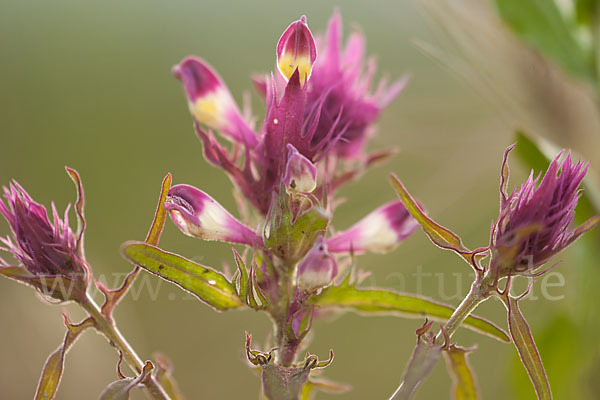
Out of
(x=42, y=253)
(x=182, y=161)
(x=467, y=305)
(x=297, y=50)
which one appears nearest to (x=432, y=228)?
(x=467, y=305)

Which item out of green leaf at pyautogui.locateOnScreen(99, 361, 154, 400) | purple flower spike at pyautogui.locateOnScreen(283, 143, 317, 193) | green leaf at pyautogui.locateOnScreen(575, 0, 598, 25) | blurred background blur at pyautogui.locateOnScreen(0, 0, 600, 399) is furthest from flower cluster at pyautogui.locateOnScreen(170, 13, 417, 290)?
blurred background blur at pyautogui.locateOnScreen(0, 0, 600, 399)

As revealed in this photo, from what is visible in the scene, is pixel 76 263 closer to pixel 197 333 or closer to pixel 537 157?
pixel 537 157

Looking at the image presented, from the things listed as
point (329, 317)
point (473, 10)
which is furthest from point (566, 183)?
point (473, 10)

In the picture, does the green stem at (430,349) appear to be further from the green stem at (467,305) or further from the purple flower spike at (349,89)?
the purple flower spike at (349,89)

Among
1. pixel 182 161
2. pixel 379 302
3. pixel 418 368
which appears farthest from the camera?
pixel 182 161

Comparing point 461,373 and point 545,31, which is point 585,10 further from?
point 461,373
